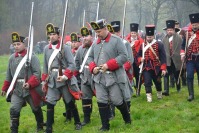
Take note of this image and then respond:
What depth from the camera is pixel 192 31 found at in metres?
9.97

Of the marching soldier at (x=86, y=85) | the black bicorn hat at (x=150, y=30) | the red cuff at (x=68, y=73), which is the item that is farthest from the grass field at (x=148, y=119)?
the black bicorn hat at (x=150, y=30)

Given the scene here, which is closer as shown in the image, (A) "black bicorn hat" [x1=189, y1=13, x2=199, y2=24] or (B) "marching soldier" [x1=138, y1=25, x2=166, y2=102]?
(A) "black bicorn hat" [x1=189, y1=13, x2=199, y2=24]

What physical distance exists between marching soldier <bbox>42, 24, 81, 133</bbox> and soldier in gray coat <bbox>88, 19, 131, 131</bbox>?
1.98 feet

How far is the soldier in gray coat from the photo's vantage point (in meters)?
7.48

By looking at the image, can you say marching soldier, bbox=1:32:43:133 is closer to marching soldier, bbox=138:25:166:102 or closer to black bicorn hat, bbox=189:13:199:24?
marching soldier, bbox=138:25:166:102

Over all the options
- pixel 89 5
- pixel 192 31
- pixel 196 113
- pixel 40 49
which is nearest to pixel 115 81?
pixel 196 113

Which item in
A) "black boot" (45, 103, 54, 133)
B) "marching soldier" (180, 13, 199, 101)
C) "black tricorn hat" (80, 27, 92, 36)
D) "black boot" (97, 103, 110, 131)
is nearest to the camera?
"black boot" (97, 103, 110, 131)

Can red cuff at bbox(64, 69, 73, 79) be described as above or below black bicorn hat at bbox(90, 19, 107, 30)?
below

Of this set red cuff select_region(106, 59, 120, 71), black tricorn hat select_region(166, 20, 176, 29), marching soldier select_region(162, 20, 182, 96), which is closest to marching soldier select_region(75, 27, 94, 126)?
red cuff select_region(106, 59, 120, 71)

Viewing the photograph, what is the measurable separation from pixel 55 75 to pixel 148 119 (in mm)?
2391

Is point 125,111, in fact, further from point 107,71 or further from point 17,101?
point 17,101

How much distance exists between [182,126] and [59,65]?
9.17ft

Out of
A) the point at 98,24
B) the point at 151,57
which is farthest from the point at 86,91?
the point at 151,57

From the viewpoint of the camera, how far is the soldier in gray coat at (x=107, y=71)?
7.48 m
